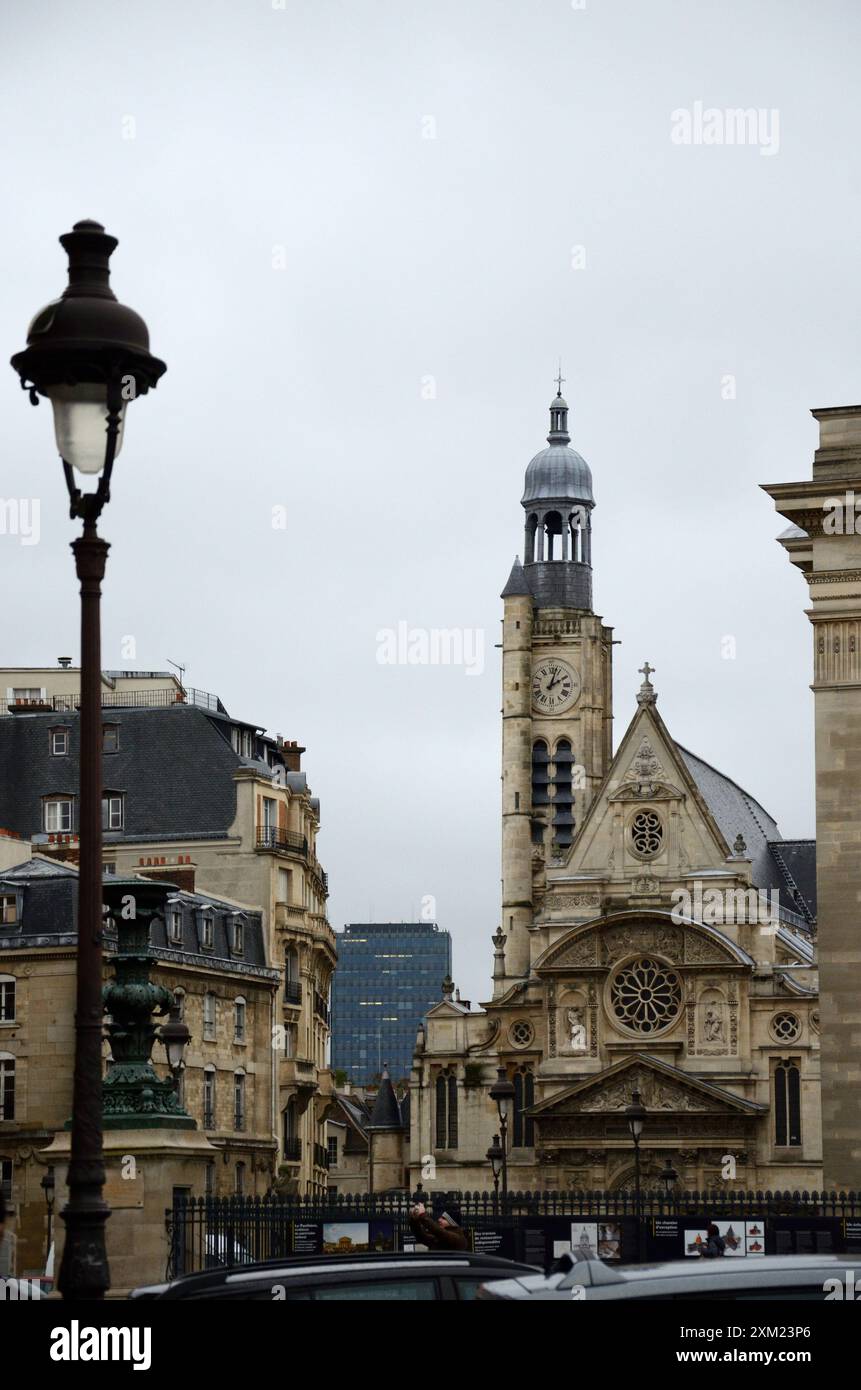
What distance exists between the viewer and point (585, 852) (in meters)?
82.1

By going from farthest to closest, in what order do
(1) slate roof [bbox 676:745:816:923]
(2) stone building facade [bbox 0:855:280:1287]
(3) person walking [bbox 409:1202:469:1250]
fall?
(1) slate roof [bbox 676:745:816:923] → (2) stone building facade [bbox 0:855:280:1287] → (3) person walking [bbox 409:1202:469:1250]

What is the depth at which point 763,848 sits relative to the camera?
9088cm

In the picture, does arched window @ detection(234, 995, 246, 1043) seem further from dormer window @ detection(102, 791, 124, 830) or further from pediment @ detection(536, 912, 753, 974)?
pediment @ detection(536, 912, 753, 974)

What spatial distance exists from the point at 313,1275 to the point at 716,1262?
2713 millimetres

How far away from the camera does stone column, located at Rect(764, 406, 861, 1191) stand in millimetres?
34781

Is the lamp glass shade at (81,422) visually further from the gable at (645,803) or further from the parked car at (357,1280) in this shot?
the gable at (645,803)

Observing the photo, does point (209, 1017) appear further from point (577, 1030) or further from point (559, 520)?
point (559, 520)

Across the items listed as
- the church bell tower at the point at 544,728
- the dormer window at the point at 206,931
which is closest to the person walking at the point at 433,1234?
the dormer window at the point at 206,931

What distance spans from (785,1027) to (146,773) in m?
20.6

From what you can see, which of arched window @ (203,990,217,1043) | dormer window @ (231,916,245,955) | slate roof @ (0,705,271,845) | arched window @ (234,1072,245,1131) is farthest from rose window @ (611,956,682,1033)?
arched window @ (203,990,217,1043)

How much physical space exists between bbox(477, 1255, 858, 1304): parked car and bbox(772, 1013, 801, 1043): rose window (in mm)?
65853

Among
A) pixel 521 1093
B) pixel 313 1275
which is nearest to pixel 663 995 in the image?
pixel 521 1093

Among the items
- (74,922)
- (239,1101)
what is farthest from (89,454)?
(239,1101)

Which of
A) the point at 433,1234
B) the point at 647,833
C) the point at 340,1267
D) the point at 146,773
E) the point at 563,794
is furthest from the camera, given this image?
the point at 563,794
